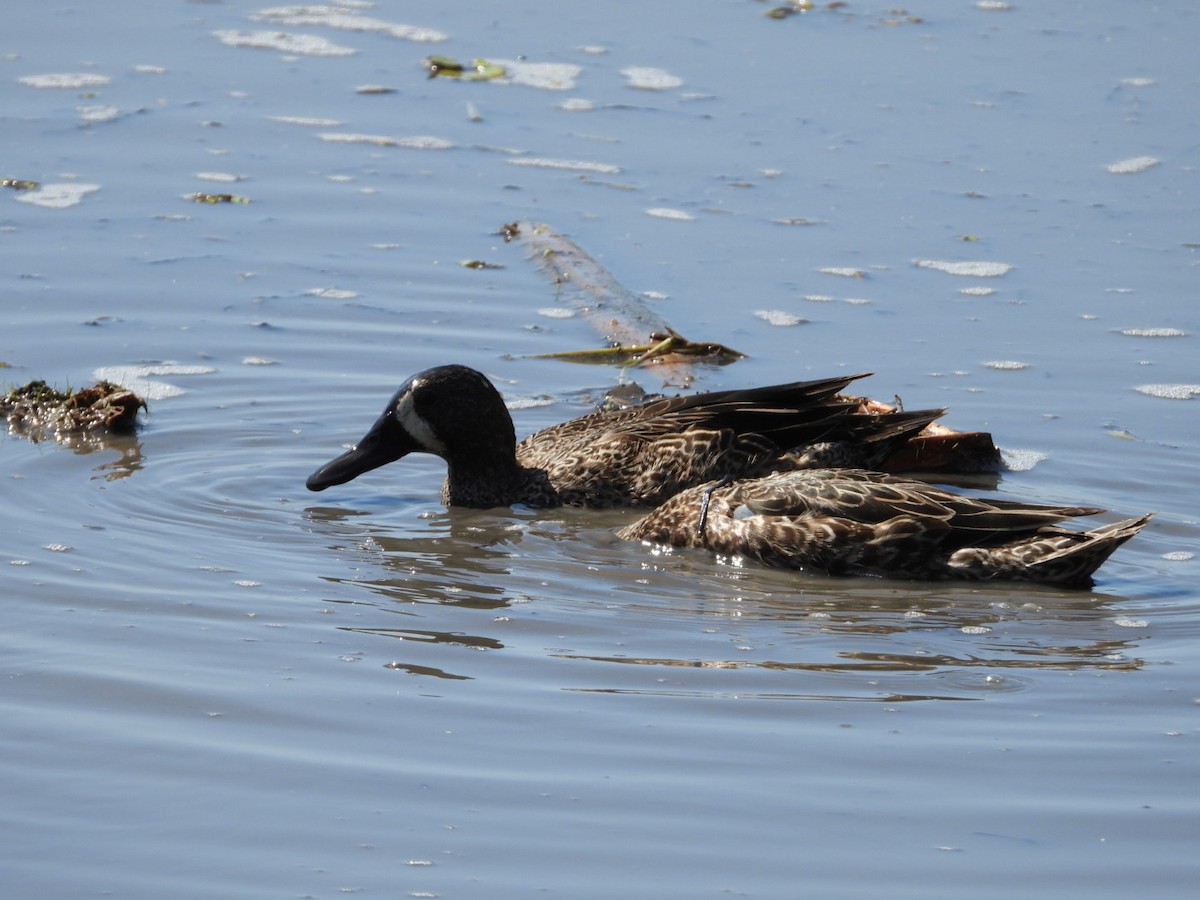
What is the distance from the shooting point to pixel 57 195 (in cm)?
1262

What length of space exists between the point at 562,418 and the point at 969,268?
3.27 m

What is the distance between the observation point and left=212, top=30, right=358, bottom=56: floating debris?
54.0 feet

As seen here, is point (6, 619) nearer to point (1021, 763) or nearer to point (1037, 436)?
point (1021, 763)

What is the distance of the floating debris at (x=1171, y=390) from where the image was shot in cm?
981

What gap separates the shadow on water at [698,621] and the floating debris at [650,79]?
7.97 metres

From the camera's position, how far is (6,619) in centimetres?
650

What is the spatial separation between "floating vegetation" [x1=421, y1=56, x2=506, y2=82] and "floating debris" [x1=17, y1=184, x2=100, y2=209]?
3910mm

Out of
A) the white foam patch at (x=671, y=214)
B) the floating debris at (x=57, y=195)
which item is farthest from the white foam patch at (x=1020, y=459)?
the floating debris at (x=57, y=195)

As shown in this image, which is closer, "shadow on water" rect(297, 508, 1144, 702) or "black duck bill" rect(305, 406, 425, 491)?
"shadow on water" rect(297, 508, 1144, 702)

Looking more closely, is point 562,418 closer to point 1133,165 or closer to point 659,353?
point 659,353

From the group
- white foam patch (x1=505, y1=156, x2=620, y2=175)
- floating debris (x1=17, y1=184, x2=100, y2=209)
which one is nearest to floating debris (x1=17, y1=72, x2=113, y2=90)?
floating debris (x1=17, y1=184, x2=100, y2=209)

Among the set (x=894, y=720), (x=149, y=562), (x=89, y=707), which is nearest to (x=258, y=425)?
(x=149, y=562)

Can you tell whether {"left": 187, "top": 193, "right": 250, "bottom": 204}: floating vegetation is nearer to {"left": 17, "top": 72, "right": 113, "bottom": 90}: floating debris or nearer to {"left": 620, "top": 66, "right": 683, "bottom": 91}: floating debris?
{"left": 17, "top": 72, "right": 113, "bottom": 90}: floating debris

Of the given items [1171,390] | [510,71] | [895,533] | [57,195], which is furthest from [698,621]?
[510,71]
